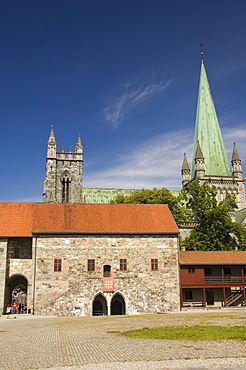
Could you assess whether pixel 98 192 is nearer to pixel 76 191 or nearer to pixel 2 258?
pixel 76 191

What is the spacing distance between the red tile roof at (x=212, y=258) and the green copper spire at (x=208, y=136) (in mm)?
43296

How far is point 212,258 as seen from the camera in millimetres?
40812

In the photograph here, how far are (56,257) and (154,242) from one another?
957 centimetres

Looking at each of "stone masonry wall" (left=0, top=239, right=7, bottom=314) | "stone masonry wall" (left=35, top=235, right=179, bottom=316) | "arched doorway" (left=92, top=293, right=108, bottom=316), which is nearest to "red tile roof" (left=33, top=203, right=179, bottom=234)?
"stone masonry wall" (left=35, top=235, right=179, bottom=316)

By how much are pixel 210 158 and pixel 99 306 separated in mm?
55444

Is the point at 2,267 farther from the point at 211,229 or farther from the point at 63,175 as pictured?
the point at 63,175

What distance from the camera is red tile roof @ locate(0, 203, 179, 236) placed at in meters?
37.4

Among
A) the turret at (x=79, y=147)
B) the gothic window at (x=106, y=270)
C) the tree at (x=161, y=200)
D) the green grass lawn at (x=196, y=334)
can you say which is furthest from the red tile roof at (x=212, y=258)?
the turret at (x=79, y=147)

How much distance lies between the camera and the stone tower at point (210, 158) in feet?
271

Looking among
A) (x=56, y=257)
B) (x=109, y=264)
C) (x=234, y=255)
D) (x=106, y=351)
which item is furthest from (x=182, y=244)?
(x=106, y=351)

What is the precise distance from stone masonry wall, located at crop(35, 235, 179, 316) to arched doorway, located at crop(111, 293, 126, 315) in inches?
65.5

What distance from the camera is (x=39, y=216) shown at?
38.5 metres

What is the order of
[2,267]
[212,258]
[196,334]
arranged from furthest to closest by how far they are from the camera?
[212,258]
[2,267]
[196,334]

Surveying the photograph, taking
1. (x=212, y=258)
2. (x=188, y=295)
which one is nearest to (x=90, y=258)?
(x=188, y=295)
